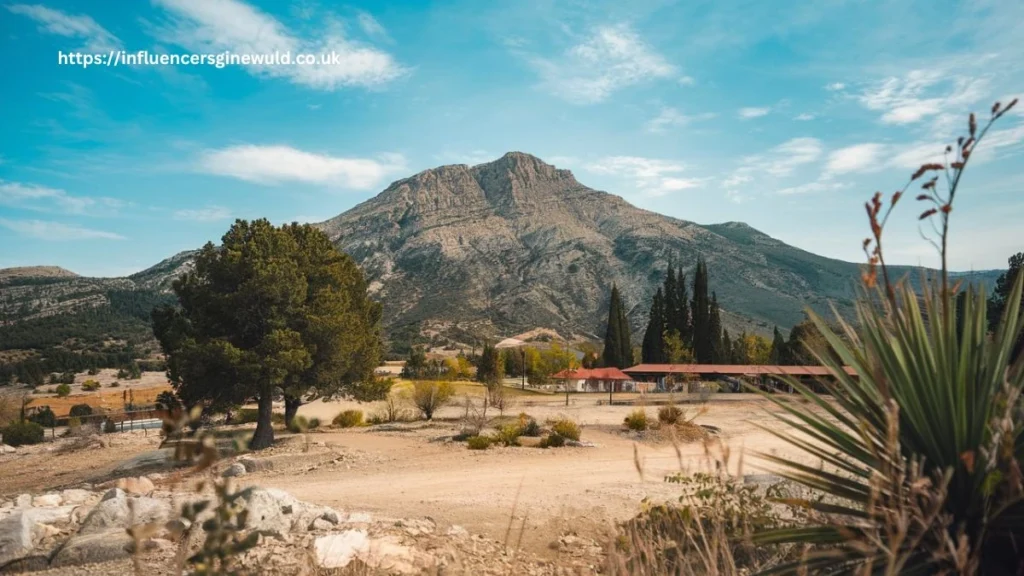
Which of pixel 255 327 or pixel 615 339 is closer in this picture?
pixel 255 327

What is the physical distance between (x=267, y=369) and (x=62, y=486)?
20.0ft

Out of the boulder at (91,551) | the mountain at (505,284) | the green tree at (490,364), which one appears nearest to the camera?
the boulder at (91,551)

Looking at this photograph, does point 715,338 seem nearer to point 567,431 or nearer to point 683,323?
point 683,323

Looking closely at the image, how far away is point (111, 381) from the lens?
83.1m

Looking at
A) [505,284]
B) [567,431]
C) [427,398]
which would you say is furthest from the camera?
[505,284]

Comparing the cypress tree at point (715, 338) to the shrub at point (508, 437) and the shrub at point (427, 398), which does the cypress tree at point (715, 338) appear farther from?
the shrub at point (508, 437)

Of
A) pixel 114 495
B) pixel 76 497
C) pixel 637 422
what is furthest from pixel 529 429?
pixel 114 495

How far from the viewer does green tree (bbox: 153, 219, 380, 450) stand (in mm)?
20766

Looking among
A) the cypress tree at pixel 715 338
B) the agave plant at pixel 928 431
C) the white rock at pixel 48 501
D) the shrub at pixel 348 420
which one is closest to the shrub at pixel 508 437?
the shrub at pixel 348 420

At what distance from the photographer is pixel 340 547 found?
287 inches

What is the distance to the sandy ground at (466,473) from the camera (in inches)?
414

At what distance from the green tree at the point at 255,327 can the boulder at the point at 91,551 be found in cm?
1268

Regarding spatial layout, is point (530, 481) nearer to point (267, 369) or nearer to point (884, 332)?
point (267, 369)

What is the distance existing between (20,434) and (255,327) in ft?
65.5
